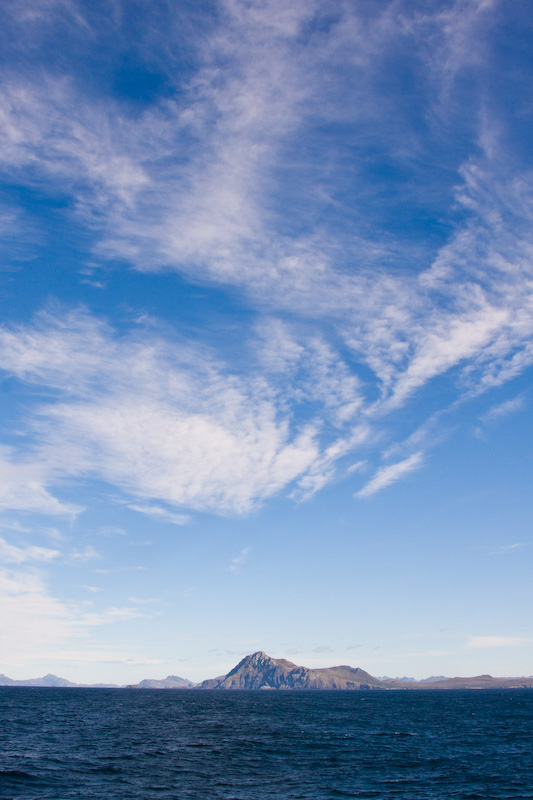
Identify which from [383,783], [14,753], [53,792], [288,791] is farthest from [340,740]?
[53,792]

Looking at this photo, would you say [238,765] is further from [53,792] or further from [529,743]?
[529,743]

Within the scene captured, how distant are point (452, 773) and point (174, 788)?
3395cm

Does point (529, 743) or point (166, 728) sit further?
point (166, 728)

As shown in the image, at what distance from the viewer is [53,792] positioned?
44.8 meters

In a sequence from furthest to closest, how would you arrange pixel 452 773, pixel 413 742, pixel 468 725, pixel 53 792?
pixel 468 725 → pixel 413 742 → pixel 452 773 → pixel 53 792

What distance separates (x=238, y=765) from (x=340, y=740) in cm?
3465

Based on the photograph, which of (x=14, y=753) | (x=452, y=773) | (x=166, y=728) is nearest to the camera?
(x=452, y=773)

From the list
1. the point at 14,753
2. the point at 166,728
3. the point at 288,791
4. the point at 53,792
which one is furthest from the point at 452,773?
the point at 166,728

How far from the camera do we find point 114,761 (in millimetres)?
61781

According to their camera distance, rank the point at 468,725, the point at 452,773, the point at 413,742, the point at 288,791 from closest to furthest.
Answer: the point at 288,791 → the point at 452,773 → the point at 413,742 → the point at 468,725

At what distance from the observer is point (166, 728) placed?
105 m

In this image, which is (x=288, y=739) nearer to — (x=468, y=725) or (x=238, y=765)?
(x=238, y=765)

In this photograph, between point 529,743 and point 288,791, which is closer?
point 288,791

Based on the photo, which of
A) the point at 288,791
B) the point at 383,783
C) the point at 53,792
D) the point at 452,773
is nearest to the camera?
the point at 53,792
